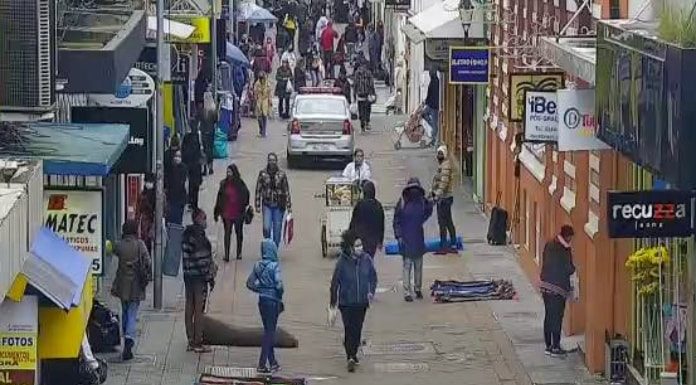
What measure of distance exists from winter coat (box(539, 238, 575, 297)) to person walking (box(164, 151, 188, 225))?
8.80m

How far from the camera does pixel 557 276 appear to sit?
69.3 feet

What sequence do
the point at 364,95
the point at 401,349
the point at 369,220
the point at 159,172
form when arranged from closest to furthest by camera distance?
the point at 401,349
the point at 159,172
the point at 369,220
the point at 364,95

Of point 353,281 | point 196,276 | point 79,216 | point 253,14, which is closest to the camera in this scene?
point 79,216

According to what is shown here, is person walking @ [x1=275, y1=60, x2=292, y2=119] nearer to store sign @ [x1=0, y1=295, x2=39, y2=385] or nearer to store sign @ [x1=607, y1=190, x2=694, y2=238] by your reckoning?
store sign @ [x1=0, y1=295, x2=39, y2=385]

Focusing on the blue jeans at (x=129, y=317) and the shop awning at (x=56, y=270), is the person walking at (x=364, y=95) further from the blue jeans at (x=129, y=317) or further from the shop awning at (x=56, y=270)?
the shop awning at (x=56, y=270)

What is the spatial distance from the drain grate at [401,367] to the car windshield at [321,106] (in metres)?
18.3

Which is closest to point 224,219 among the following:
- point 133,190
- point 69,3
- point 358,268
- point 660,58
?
point 133,190

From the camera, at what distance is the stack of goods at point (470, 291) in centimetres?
2523

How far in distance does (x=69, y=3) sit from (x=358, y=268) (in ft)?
19.8

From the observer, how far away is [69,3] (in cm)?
2478

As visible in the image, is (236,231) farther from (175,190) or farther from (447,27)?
(447,27)

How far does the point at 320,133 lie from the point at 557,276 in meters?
18.0

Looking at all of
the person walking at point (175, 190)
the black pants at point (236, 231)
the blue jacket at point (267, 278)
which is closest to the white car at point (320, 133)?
the person walking at point (175, 190)

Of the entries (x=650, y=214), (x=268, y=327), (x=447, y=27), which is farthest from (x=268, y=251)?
(x=447, y=27)
